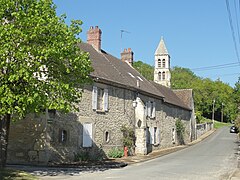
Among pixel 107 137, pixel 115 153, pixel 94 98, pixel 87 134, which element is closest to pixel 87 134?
pixel 87 134

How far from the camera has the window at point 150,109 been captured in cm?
3105

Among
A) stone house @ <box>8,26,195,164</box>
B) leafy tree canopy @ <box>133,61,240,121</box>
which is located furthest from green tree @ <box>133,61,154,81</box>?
stone house @ <box>8,26,195,164</box>

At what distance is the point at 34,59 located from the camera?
13.2m

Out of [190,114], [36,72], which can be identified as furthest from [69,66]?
[190,114]

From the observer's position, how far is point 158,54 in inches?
2274

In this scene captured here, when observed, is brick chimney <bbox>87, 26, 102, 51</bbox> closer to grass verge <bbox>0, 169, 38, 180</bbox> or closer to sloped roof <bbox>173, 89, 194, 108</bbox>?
grass verge <bbox>0, 169, 38, 180</bbox>

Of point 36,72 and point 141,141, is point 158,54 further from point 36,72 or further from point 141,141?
point 36,72

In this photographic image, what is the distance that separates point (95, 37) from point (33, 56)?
1710cm

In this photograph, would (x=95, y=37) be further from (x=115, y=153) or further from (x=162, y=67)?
(x=162, y=67)

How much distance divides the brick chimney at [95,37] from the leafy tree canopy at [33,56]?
15231 millimetres

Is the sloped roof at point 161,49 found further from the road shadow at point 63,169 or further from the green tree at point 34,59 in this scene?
the green tree at point 34,59

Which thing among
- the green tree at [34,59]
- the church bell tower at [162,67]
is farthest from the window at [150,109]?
the church bell tower at [162,67]

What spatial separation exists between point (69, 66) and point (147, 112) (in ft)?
Answer: 55.9

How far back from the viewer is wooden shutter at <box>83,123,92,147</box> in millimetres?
22219
